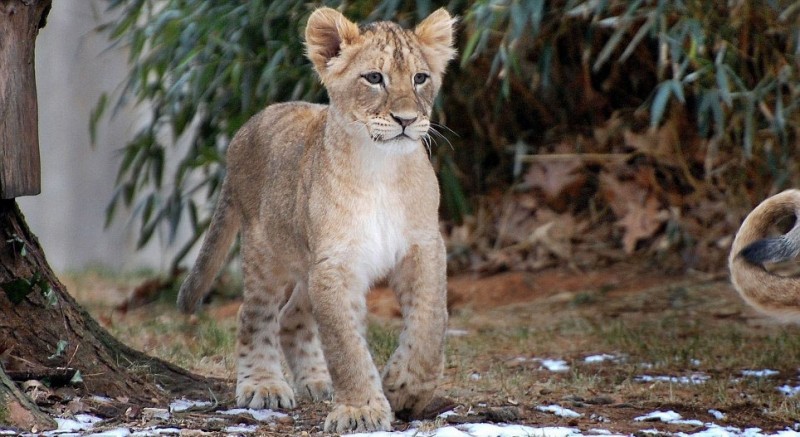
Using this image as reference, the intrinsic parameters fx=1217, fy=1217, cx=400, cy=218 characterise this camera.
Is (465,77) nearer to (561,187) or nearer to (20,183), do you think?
(561,187)

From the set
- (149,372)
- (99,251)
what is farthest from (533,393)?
(99,251)

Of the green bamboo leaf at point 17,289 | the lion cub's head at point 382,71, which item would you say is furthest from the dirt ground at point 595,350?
the lion cub's head at point 382,71

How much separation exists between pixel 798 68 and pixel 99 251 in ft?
27.4

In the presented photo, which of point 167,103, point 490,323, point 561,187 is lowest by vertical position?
point 490,323

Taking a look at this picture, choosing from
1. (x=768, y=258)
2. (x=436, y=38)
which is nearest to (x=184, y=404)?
(x=436, y=38)

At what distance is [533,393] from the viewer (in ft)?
13.4

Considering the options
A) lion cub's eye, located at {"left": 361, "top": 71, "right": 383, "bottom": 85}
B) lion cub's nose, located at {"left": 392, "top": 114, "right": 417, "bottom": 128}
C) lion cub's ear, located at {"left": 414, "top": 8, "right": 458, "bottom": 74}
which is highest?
lion cub's ear, located at {"left": 414, "top": 8, "right": 458, "bottom": 74}

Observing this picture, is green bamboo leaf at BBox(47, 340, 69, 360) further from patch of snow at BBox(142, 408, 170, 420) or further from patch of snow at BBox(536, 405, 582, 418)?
patch of snow at BBox(536, 405, 582, 418)

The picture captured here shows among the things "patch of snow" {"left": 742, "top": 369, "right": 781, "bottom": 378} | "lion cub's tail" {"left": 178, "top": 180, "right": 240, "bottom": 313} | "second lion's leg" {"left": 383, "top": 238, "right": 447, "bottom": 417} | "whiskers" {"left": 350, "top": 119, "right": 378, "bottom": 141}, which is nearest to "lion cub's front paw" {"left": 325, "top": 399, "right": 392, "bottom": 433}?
"second lion's leg" {"left": 383, "top": 238, "right": 447, "bottom": 417}

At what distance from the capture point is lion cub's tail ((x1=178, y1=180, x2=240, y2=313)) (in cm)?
426

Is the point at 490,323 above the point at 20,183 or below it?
below

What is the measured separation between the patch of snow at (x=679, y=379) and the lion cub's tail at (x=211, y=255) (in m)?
1.57

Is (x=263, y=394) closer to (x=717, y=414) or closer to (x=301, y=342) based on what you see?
(x=301, y=342)

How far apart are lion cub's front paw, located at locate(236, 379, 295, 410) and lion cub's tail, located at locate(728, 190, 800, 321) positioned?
1.44 metres
